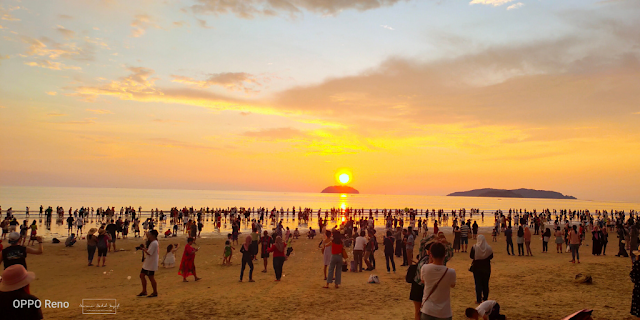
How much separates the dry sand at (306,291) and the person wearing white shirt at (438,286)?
13.3ft

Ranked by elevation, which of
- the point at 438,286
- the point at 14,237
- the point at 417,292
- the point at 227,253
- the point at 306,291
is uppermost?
the point at 14,237

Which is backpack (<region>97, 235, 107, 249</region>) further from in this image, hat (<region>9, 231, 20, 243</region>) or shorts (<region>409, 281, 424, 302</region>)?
shorts (<region>409, 281, 424, 302</region>)

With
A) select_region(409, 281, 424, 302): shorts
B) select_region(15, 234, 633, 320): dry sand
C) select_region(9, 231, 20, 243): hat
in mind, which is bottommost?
select_region(15, 234, 633, 320): dry sand

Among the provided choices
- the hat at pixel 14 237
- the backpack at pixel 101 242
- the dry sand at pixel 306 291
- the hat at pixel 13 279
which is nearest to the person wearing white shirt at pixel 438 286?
the dry sand at pixel 306 291

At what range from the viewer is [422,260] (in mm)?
6508

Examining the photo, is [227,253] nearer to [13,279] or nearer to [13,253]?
[13,253]

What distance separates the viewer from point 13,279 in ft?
13.9

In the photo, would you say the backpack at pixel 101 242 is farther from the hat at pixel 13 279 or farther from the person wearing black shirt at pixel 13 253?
the hat at pixel 13 279

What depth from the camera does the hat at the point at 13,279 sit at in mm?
4188

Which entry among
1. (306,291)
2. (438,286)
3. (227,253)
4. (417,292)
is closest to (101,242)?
(227,253)

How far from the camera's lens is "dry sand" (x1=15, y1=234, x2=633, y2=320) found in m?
9.05

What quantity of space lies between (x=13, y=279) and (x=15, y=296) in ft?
0.64

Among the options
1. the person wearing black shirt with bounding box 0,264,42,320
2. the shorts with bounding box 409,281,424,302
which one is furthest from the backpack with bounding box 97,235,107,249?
the shorts with bounding box 409,281,424,302

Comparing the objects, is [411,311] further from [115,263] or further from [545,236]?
[545,236]
